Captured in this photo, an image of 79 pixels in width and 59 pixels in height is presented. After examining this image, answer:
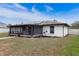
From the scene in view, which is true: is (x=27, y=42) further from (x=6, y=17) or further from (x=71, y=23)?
(x=71, y=23)

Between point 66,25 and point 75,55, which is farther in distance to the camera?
point 66,25

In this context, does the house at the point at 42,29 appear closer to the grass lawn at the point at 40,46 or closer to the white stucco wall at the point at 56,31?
the white stucco wall at the point at 56,31

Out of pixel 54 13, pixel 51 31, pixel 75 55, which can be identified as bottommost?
pixel 75 55

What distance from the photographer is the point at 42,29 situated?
905cm

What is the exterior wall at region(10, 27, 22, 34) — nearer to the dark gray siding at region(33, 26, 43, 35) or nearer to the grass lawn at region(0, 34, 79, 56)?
the grass lawn at region(0, 34, 79, 56)

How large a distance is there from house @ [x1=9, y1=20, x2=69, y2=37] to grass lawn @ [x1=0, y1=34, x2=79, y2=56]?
0.27m

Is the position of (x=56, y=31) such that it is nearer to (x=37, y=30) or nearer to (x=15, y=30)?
(x=37, y=30)

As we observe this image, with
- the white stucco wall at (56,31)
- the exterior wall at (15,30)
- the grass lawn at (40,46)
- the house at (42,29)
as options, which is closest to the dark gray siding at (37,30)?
the house at (42,29)

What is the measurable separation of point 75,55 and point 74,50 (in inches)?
11.1

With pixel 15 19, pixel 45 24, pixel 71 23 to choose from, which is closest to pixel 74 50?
pixel 71 23

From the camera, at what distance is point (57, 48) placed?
8.30 metres

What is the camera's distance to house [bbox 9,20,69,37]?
8788mm

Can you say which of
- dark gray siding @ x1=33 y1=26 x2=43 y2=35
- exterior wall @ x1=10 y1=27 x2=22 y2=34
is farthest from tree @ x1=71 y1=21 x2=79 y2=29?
exterior wall @ x1=10 y1=27 x2=22 y2=34

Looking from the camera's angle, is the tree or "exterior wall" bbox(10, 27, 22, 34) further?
"exterior wall" bbox(10, 27, 22, 34)
